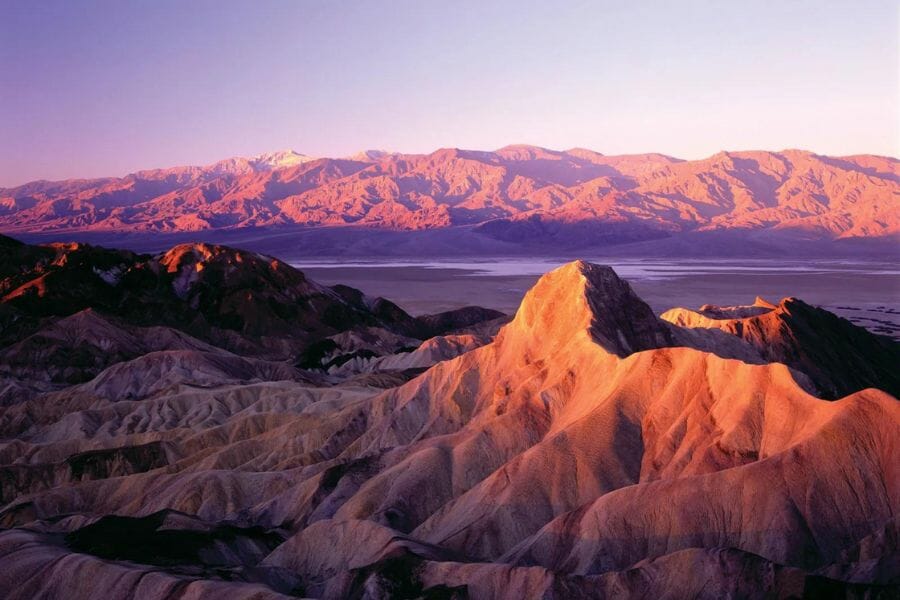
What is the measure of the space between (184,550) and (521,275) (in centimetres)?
16890

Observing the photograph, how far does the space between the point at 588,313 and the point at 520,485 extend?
14187mm

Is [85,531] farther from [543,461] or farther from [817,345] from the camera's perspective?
[817,345]

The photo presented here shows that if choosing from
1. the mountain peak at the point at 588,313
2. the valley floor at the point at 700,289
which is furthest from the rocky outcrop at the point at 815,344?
the valley floor at the point at 700,289

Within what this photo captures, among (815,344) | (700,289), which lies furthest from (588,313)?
(700,289)

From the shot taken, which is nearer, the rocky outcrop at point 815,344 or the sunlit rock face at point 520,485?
the sunlit rock face at point 520,485

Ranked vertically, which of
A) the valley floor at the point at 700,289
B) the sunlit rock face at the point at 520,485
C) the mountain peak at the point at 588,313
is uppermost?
the mountain peak at the point at 588,313

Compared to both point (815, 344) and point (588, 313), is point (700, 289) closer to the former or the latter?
point (815, 344)

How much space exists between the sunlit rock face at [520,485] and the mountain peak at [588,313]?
0.46 ft

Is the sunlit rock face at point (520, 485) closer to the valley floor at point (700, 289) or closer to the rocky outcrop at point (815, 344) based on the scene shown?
the rocky outcrop at point (815, 344)

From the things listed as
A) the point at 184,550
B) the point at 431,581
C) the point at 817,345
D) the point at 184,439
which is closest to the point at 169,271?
the point at 184,439

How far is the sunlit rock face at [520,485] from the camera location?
25141 mm

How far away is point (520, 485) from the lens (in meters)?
32.7

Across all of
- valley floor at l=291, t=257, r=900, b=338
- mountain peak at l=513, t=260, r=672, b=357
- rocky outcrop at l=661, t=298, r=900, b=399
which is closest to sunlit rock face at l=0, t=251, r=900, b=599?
mountain peak at l=513, t=260, r=672, b=357

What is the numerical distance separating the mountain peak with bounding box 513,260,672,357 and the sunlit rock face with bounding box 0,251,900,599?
14 cm
